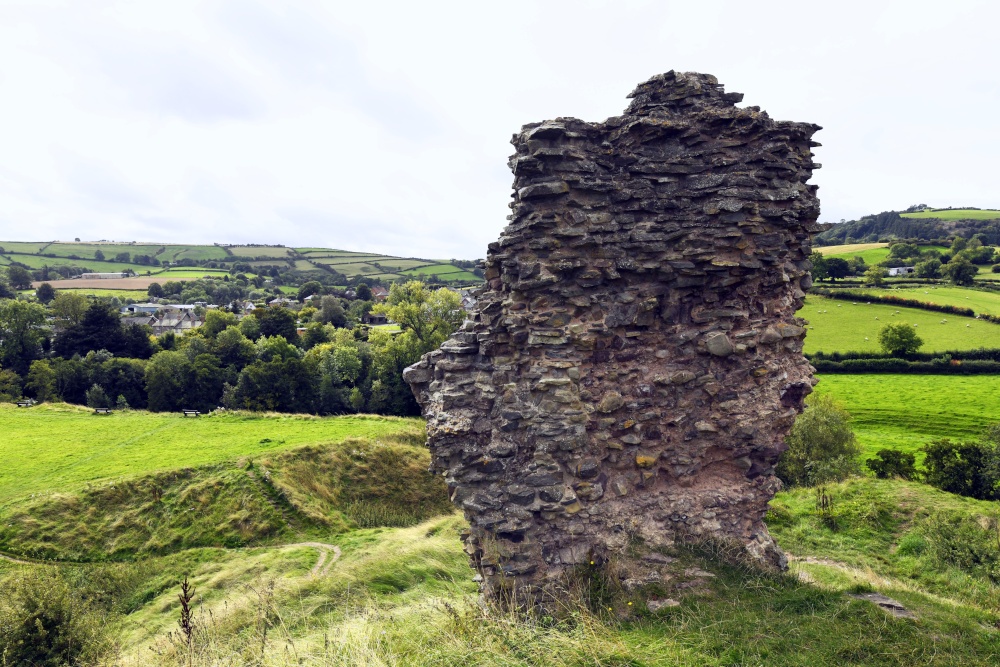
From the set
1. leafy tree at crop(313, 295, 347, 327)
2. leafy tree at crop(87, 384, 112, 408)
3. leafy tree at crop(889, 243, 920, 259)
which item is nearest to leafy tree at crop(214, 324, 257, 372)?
leafy tree at crop(87, 384, 112, 408)

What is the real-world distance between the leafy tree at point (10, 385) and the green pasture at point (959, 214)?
13023cm

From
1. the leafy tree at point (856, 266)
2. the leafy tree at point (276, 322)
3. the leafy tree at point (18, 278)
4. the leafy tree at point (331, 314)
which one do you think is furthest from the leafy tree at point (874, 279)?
the leafy tree at point (18, 278)

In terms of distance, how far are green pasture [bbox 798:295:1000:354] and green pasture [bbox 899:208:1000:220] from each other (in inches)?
2652

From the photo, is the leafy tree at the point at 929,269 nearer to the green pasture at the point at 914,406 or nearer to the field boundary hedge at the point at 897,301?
the field boundary hedge at the point at 897,301

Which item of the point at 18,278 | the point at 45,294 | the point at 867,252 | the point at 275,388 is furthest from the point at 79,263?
the point at 867,252

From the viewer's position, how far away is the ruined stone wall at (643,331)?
291 inches

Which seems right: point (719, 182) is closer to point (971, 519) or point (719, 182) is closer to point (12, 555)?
point (971, 519)

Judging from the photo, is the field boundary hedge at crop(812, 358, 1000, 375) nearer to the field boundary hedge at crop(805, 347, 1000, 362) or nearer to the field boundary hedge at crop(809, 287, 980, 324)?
the field boundary hedge at crop(805, 347, 1000, 362)

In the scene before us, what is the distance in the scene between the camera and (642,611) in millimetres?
6500

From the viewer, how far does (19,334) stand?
47.7 m

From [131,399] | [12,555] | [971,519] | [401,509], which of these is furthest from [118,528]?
[131,399]

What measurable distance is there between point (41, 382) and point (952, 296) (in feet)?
251

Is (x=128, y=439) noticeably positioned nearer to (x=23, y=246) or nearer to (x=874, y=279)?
(x=874, y=279)

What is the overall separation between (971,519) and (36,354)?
63612mm
